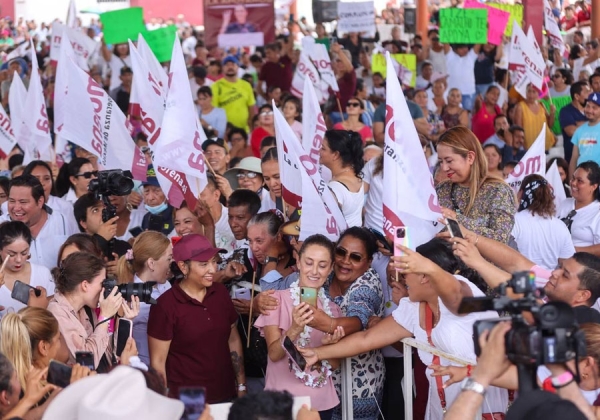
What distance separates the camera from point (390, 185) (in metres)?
5.88

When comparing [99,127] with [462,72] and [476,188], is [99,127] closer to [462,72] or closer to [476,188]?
[476,188]

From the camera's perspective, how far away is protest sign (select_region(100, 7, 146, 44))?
1502 cm

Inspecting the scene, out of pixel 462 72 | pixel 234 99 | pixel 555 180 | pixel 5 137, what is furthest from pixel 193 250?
pixel 462 72

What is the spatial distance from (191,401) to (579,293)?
2.51 m

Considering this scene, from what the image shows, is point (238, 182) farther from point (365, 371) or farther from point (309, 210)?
point (365, 371)

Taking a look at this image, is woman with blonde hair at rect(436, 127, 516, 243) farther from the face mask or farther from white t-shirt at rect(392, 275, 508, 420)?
the face mask

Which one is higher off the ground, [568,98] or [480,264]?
[480,264]

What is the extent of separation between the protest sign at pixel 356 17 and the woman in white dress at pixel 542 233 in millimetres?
9560

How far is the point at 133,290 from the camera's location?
5762 millimetres

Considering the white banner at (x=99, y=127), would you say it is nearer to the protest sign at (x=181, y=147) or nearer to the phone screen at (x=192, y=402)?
the protest sign at (x=181, y=147)

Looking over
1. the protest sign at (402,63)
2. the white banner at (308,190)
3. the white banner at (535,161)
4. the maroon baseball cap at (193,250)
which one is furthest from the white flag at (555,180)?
the protest sign at (402,63)

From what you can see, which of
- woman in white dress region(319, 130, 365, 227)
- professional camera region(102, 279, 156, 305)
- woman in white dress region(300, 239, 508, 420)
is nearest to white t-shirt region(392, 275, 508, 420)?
woman in white dress region(300, 239, 508, 420)

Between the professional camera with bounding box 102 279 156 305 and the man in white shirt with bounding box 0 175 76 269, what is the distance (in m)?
1.95

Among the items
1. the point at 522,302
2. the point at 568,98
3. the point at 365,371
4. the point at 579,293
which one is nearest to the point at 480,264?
the point at 579,293
